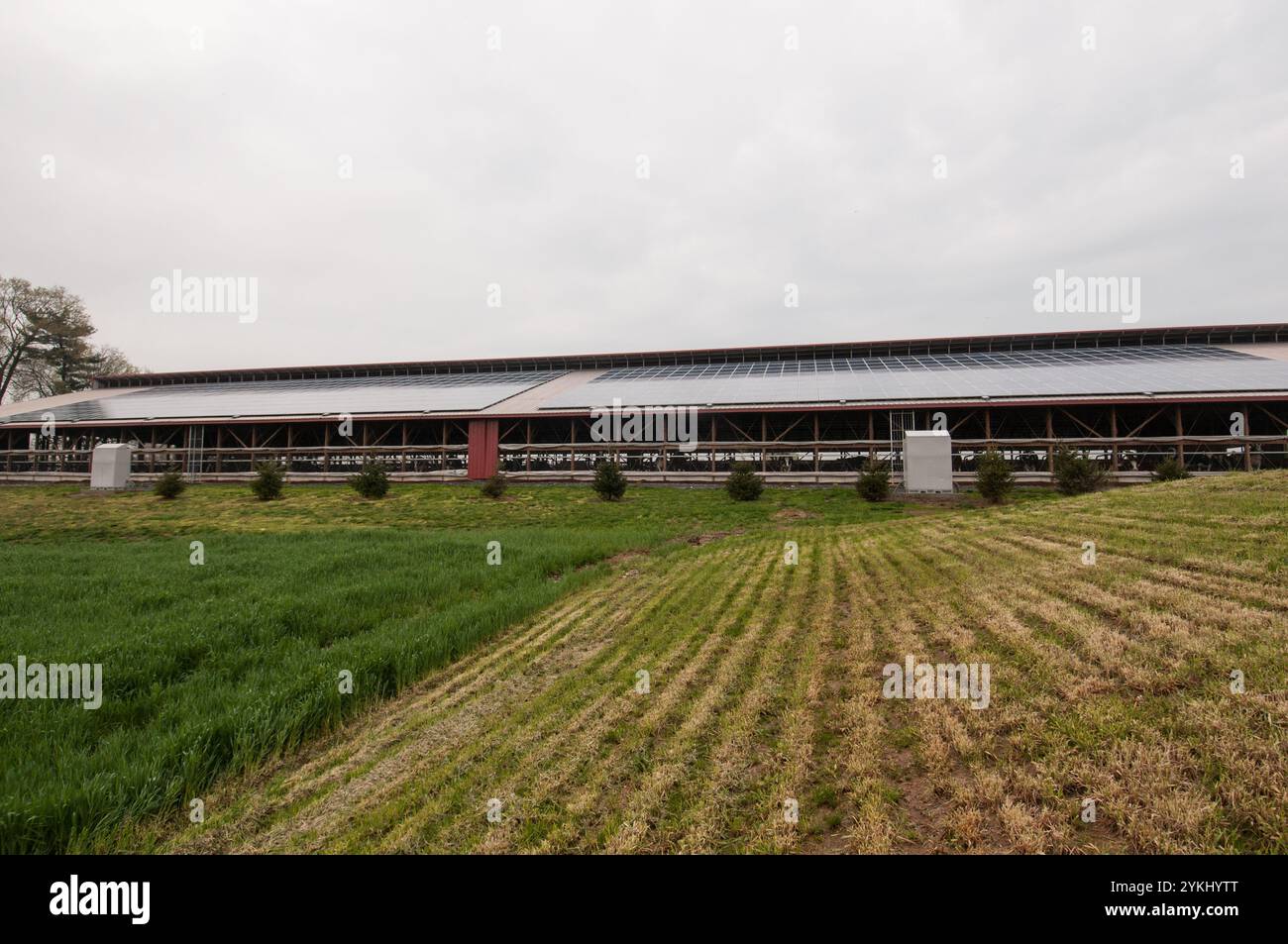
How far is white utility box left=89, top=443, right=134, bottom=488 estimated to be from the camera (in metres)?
29.0

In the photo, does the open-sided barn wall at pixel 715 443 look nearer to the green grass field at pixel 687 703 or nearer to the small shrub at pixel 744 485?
the small shrub at pixel 744 485

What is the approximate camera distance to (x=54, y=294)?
51.9 m

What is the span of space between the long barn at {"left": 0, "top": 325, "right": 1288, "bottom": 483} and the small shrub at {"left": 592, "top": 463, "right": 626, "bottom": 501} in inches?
169

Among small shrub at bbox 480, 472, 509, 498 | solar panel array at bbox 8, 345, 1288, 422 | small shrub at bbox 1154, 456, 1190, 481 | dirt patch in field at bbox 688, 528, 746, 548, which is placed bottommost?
dirt patch in field at bbox 688, 528, 746, 548

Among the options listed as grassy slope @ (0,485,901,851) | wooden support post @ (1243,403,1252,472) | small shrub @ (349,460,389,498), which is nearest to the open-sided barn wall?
wooden support post @ (1243,403,1252,472)

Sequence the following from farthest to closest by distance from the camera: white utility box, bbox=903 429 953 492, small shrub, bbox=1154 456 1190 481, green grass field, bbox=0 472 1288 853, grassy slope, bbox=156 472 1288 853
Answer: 1. white utility box, bbox=903 429 953 492
2. small shrub, bbox=1154 456 1190 481
3. green grass field, bbox=0 472 1288 853
4. grassy slope, bbox=156 472 1288 853

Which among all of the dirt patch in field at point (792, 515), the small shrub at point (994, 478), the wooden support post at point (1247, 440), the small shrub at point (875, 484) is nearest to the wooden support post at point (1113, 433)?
the wooden support post at point (1247, 440)

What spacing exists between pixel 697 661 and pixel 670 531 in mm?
10834

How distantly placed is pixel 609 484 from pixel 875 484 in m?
11.1

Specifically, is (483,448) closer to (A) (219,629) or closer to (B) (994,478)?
(A) (219,629)

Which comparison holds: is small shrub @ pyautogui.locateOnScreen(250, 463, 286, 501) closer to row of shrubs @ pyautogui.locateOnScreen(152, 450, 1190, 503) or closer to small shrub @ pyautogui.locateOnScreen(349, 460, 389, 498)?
row of shrubs @ pyautogui.locateOnScreen(152, 450, 1190, 503)

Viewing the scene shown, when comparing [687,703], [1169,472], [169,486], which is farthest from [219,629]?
[1169,472]

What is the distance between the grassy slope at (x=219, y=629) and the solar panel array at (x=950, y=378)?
509 inches
